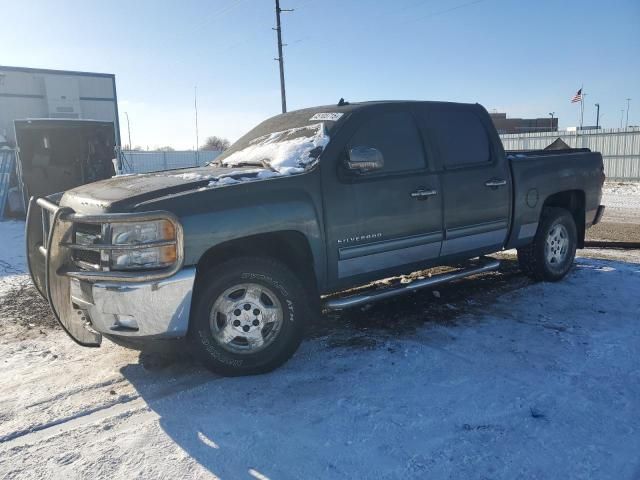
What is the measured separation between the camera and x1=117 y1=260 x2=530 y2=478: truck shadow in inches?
108

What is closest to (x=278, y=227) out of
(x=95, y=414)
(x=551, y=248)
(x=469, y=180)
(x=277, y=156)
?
(x=277, y=156)

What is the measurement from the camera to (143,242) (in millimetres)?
3266

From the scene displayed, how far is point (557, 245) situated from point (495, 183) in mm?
1514

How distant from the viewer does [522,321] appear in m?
4.72

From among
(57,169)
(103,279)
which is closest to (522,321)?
(103,279)

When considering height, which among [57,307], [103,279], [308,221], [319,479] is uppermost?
[308,221]

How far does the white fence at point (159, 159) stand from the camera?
86.7ft

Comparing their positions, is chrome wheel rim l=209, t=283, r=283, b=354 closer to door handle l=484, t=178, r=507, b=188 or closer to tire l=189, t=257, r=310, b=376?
tire l=189, t=257, r=310, b=376

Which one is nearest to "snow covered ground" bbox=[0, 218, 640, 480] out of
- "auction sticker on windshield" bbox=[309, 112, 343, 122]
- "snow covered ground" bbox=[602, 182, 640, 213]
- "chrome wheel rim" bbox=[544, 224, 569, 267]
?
"chrome wheel rim" bbox=[544, 224, 569, 267]

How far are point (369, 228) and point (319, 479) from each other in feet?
6.84

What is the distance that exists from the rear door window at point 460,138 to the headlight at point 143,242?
8.70 ft

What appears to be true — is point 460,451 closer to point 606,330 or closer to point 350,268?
point 350,268

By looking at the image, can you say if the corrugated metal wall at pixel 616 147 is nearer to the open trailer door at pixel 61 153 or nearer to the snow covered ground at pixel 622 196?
the snow covered ground at pixel 622 196

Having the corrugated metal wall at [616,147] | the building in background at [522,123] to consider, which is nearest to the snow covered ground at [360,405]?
the corrugated metal wall at [616,147]
